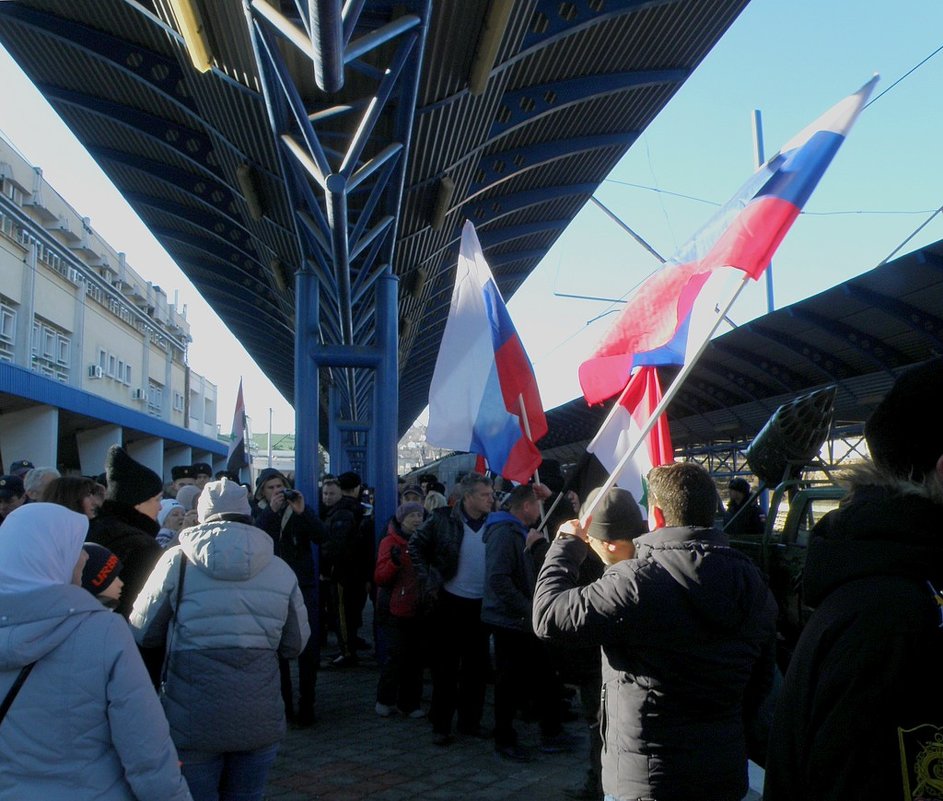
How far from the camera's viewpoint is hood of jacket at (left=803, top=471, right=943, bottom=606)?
63.1 inches

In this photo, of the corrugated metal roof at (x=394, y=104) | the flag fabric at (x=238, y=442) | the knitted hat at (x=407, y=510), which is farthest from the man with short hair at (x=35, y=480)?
the flag fabric at (x=238, y=442)

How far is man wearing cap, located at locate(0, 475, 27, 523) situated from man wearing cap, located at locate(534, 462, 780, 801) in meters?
5.02

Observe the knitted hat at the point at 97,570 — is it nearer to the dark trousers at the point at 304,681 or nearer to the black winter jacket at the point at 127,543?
the black winter jacket at the point at 127,543

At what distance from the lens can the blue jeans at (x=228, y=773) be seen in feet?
12.5

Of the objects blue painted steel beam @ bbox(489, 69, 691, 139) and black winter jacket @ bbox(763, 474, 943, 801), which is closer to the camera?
black winter jacket @ bbox(763, 474, 943, 801)

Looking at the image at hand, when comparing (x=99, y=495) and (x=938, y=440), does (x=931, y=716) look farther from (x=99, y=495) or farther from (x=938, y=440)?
(x=99, y=495)

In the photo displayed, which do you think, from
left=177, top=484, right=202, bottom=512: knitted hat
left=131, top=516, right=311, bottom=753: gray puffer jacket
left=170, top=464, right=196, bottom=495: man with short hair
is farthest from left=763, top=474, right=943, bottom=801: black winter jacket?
left=170, top=464, right=196, bottom=495: man with short hair

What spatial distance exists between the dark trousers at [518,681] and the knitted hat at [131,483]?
2.69 m

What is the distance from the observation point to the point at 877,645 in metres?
1.59

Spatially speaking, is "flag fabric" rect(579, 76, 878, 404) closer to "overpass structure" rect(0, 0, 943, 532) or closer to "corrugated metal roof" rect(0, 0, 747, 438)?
"overpass structure" rect(0, 0, 943, 532)

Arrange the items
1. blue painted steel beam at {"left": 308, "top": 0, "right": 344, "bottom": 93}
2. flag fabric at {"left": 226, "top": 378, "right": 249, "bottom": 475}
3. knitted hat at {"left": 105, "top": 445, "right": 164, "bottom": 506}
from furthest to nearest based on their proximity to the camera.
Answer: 1. flag fabric at {"left": 226, "top": 378, "right": 249, "bottom": 475}
2. blue painted steel beam at {"left": 308, "top": 0, "right": 344, "bottom": 93}
3. knitted hat at {"left": 105, "top": 445, "right": 164, "bottom": 506}

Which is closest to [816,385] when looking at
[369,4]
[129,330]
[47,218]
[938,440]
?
[369,4]

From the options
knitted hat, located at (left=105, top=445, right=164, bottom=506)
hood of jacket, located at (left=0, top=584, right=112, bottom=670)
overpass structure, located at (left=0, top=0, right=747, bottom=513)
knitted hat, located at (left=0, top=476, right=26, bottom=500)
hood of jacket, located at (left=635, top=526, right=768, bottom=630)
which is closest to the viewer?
hood of jacket, located at (left=0, top=584, right=112, bottom=670)

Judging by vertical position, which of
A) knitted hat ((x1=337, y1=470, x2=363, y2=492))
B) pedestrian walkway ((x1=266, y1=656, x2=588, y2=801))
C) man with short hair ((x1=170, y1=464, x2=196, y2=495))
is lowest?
pedestrian walkway ((x1=266, y1=656, x2=588, y2=801))
